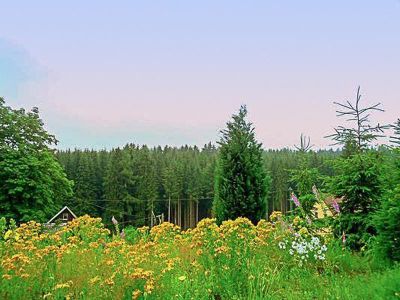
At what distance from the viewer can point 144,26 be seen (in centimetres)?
853

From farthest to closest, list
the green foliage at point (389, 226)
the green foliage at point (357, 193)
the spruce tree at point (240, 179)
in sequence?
the spruce tree at point (240, 179) → the green foliage at point (357, 193) → the green foliage at point (389, 226)

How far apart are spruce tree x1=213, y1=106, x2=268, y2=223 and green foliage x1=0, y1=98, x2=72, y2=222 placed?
1650 cm

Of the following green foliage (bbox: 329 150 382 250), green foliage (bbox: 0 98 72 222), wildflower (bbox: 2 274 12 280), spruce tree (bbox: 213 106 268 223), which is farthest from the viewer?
green foliage (bbox: 0 98 72 222)

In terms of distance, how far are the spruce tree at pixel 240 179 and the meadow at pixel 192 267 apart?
425 centimetres

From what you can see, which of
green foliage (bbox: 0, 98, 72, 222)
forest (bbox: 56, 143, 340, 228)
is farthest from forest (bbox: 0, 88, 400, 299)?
forest (bbox: 56, 143, 340, 228)

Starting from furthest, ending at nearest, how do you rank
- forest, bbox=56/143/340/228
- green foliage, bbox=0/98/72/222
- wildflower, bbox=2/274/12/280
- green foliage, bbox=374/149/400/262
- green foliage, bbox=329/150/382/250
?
forest, bbox=56/143/340/228 < green foliage, bbox=0/98/72/222 < green foliage, bbox=329/150/382/250 < green foliage, bbox=374/149/400/262 < wildflower, bbox=2/274/12/280

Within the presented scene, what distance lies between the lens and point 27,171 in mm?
24656

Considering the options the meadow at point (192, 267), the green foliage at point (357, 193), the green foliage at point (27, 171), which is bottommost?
the meadow at point (192, 267)

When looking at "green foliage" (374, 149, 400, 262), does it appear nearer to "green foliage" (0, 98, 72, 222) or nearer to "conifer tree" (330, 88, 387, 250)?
"conifer tree" (330, 88, 387, 250)

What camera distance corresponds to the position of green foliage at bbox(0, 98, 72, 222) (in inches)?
955

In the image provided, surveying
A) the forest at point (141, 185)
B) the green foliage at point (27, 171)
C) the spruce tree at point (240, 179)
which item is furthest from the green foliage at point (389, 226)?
the forest at point (141, 185)

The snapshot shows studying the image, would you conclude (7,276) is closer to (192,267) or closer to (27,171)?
(192,267)

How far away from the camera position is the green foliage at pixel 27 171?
79.6 feet

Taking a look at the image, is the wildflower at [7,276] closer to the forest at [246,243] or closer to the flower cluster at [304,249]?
the forest at [246,243]
